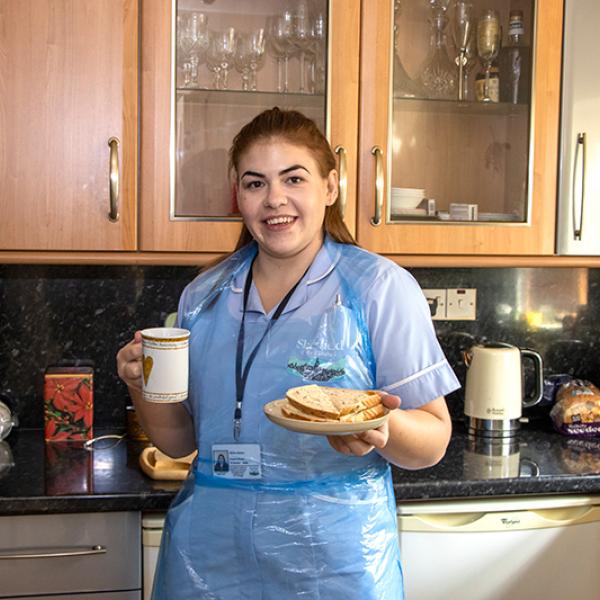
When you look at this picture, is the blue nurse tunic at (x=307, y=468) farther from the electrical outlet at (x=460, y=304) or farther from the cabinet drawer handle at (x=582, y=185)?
the electrical outlet at (x=460, y=304)

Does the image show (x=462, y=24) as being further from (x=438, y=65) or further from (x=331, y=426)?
(x=331, y=426)

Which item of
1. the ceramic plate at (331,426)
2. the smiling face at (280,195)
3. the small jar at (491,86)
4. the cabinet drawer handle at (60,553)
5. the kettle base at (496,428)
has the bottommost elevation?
the cabinet drawer handle at (60,553)

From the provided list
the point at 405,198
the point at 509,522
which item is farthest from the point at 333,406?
the point at 405,198

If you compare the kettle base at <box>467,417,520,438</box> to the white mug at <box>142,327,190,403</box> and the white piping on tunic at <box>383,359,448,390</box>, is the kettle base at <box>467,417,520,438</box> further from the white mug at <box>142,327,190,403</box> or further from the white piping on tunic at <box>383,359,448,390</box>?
the white mug at <box>142,327,190,403</box>

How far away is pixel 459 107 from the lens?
2191 mm

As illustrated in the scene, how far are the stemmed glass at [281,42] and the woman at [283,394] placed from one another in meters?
0.66

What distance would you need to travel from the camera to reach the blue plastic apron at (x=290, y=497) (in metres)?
1.38

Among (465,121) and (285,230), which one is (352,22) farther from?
(285,230)

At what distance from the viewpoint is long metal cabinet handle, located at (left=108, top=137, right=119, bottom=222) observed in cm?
192

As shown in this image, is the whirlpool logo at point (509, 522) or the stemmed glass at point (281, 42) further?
the stemmed glass at point (281, 42)

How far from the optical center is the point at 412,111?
2117mm

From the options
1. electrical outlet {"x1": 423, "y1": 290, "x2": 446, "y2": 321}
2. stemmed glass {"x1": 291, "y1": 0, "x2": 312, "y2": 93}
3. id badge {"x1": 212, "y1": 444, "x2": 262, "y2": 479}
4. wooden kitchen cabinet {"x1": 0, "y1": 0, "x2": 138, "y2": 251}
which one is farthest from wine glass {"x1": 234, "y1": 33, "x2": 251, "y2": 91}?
id badge {"x1": 212, "y1": 444, "x2": 262, "y2": 479}

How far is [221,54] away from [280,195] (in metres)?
0.81

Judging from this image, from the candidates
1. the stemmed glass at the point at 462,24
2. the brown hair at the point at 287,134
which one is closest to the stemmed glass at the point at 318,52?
the stemmed glass at the point at 462,24
